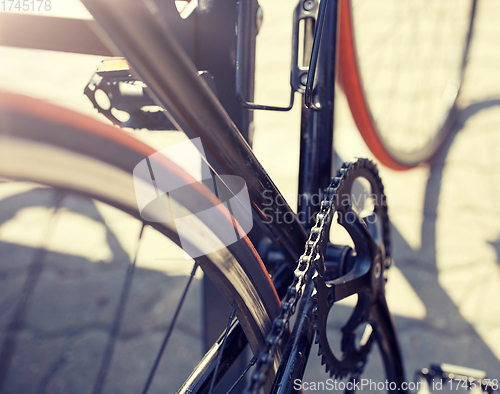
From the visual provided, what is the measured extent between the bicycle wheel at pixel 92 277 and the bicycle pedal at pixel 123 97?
0.14 metres

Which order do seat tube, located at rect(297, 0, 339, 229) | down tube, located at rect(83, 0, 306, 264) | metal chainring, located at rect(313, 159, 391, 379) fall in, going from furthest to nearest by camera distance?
seat tube, located at rect(297, 0, 339, 229) < metal chainring, located at rect(313, 159, 391, 379) < down tube, located at rect(83, 0, 306, 264)

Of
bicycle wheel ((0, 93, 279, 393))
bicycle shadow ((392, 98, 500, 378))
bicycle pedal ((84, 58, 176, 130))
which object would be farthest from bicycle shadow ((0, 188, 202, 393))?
bicycle shadow ((392, 98, 500, 378))

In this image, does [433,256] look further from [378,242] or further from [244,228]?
[244,228]

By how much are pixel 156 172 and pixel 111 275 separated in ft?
2.72

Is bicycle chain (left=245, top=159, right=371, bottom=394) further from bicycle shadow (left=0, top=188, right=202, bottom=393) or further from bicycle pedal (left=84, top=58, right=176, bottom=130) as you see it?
bicycle shadow (left=0, top=188, right=202, bottom=393)

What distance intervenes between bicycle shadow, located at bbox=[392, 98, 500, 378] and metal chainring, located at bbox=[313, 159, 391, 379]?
403 mm

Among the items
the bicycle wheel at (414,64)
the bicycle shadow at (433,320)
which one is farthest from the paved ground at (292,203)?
the bicycle wheel at (414,64)

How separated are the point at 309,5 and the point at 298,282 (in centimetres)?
37

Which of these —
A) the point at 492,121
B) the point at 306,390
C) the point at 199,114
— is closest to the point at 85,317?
the point at 306,390

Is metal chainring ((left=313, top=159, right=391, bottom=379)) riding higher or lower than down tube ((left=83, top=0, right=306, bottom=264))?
lower

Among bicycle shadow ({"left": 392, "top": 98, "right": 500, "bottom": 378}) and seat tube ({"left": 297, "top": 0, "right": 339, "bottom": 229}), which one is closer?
seat tube ({"left": 297, "top": 0, "right": 339, "bottom": 229})

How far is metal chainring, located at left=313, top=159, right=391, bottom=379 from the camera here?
441mm

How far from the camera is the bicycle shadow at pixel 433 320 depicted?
90 cm

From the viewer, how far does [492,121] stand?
1.54 meters
